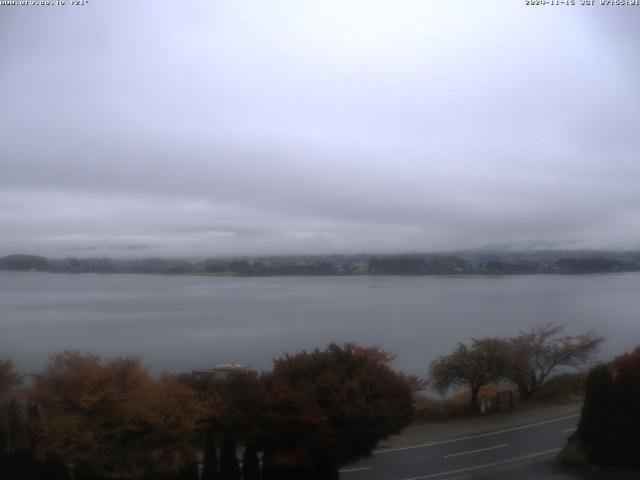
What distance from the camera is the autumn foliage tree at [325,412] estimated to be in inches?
413

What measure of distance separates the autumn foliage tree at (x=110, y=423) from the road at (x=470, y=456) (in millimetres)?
4001

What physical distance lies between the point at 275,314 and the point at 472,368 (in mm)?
13098

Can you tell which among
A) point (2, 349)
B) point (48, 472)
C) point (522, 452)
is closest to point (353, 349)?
point (522, 452)

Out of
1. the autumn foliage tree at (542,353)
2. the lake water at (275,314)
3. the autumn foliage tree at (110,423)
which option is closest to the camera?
the autumn foliage tree at (110,423)

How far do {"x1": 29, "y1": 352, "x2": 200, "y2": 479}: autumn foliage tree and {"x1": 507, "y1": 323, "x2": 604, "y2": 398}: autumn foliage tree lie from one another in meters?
12.8

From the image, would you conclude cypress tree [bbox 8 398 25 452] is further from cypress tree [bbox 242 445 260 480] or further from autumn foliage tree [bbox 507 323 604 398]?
autumn foliage tree [bbox 507 323 604 398]

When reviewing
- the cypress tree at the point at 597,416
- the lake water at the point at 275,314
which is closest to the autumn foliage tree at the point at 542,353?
the lake water at the point at 275,314

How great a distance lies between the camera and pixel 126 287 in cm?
3138

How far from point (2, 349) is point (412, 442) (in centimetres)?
Result: 1272

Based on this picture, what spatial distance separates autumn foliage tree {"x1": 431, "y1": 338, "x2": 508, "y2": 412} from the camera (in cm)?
1908

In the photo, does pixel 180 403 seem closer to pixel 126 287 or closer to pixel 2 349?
pixel 2 349

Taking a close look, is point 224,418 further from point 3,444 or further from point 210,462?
point 3,444

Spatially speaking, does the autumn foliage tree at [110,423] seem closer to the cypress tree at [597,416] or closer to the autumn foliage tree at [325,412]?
the autumn foliage tree at [325,412]

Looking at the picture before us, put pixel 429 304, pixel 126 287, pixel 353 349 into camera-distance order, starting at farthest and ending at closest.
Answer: pixel 429 304 → pixel 126 287 → pixel 353 349
